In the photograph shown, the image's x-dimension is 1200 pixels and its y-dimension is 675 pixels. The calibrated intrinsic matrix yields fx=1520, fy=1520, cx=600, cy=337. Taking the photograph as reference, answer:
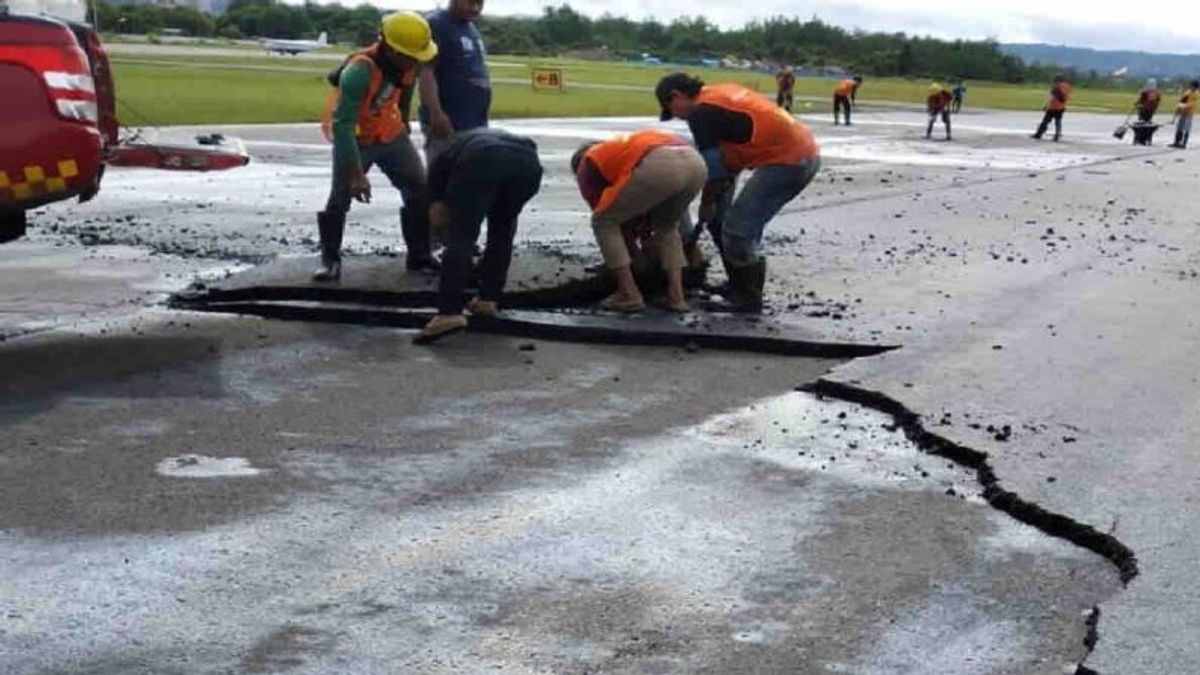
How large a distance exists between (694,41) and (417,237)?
134 m

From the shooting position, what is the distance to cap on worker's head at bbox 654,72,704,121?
8.80 metres

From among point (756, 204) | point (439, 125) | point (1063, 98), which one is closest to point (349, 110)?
point (439, 125)

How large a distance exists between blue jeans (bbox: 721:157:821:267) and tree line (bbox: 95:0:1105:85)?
107440mm

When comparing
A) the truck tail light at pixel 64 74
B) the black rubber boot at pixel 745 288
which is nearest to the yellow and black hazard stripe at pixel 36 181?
the truck tail light at pixel 64 74

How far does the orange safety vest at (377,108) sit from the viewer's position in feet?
29.3

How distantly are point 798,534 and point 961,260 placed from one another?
7.80 metres

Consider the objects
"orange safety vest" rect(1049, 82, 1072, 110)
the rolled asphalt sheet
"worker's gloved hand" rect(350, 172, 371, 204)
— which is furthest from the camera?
"orange safety vest" rect(1049, 82, 1072, 110)

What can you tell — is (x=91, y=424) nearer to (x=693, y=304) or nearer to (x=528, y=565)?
(x=528, y=565)

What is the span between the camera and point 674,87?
8812mm

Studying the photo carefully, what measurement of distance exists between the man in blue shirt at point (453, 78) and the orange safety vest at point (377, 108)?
0.20 meters

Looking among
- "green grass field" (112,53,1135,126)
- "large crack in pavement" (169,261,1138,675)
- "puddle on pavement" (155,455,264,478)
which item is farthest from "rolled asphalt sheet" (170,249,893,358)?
"green grass field" (112,53,1135,126)

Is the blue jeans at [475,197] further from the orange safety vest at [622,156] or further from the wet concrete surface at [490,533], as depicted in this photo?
the wet concrete surface at [490,533]

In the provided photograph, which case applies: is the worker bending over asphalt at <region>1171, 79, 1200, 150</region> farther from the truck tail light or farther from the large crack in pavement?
the truck tail light

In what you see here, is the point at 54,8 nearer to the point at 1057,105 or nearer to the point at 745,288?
the point at 745,288
